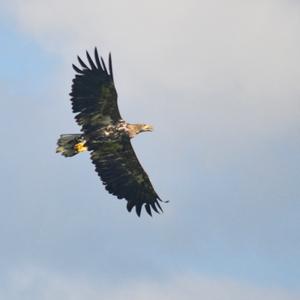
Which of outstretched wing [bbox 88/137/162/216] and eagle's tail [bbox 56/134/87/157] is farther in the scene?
outstretched wing [bbox 88/137/162/216]

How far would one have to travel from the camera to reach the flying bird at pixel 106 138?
4438cm

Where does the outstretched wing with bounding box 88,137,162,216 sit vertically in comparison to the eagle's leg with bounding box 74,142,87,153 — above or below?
above

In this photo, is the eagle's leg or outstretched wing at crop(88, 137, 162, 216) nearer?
the eagle's leg

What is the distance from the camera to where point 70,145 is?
4469 centimetres

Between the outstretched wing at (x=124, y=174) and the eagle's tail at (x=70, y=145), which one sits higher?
the outstretched wing at (x=124, y=174)

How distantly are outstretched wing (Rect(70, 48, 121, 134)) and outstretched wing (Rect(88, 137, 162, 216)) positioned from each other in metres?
0.97

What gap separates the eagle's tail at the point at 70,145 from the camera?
146ft

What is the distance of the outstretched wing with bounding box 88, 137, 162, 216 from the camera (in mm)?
46250

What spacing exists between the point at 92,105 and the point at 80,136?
3.58 ft

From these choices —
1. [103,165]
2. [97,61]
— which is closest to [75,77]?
[97,61]

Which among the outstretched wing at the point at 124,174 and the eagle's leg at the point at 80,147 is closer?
the eagle's leg at the point at 80,147

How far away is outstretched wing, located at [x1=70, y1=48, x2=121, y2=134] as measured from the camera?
4434 centimetres

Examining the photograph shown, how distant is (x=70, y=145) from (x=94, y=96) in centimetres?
178

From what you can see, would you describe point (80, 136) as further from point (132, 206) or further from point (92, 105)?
point (132, 206)
